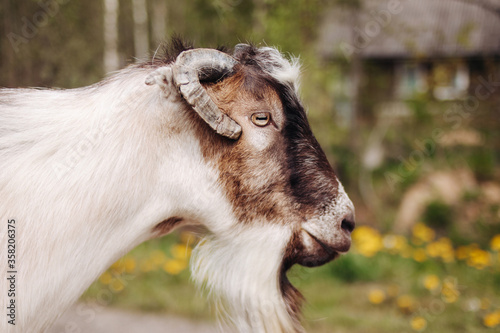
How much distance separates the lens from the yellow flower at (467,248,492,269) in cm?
571

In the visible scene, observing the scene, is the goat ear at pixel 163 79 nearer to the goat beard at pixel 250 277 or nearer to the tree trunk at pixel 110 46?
the goat beard at pixel 250 277

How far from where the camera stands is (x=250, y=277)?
2371 millimetres

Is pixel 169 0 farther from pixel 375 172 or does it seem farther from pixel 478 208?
pixel 478 208

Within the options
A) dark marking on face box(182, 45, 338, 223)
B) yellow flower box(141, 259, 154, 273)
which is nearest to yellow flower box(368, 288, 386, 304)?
yellow flower box(141, 259, 154, 273)

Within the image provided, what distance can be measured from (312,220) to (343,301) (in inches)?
136

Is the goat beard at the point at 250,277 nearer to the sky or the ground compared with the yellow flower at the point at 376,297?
nearer to the sky

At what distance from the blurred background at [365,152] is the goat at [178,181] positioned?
1.47 meters

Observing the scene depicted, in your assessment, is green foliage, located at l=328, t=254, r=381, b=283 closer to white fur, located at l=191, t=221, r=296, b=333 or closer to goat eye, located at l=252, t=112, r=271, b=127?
white fur, located at l=191, t=221, r=296, b=333

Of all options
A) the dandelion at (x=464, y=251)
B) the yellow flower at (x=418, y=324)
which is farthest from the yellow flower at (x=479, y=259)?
the yellow flower at (x=418, y=324)

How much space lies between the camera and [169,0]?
9.73 metres

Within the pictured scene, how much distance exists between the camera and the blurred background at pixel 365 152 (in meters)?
5.33

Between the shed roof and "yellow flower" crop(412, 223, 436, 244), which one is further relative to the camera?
the shed roof

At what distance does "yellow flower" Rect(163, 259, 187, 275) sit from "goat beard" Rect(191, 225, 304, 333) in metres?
3.72

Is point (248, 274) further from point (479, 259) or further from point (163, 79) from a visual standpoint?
point (479, 259)
